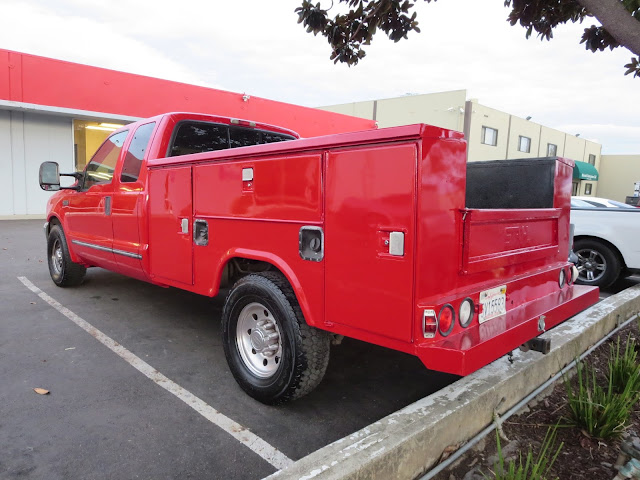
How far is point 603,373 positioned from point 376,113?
90.6 feet

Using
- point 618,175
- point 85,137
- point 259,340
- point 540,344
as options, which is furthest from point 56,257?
point 618,175

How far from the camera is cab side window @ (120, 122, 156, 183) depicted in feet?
14.0

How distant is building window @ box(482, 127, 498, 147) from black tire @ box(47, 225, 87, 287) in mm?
26146

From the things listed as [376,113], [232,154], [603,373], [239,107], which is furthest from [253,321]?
[376,113]

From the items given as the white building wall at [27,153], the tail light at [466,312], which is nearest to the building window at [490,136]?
the white building wall at [27,153]

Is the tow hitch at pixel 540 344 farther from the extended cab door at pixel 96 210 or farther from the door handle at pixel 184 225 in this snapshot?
→ the extended cab door at pixel 96 210

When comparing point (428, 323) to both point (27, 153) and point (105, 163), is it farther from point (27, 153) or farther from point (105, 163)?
point (27, 153)

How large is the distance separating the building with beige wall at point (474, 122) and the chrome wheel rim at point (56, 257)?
22.6m

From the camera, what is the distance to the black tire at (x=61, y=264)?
5895 mm

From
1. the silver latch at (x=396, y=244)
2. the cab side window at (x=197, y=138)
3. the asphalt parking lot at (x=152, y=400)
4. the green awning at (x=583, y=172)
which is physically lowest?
the asphalt parking lot at (x=152, y=400)

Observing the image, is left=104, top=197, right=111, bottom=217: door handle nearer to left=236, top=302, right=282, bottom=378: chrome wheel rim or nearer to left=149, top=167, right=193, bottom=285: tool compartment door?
left=149, top=167, right=193, bottom=285: tool compartment door

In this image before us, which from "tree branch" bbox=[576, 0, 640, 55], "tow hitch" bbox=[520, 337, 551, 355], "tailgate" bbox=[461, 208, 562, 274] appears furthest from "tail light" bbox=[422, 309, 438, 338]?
"tree branch" bbox=[576, 0, 640, 55]

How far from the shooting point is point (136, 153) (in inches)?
172

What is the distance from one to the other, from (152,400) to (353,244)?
75.7 inches
